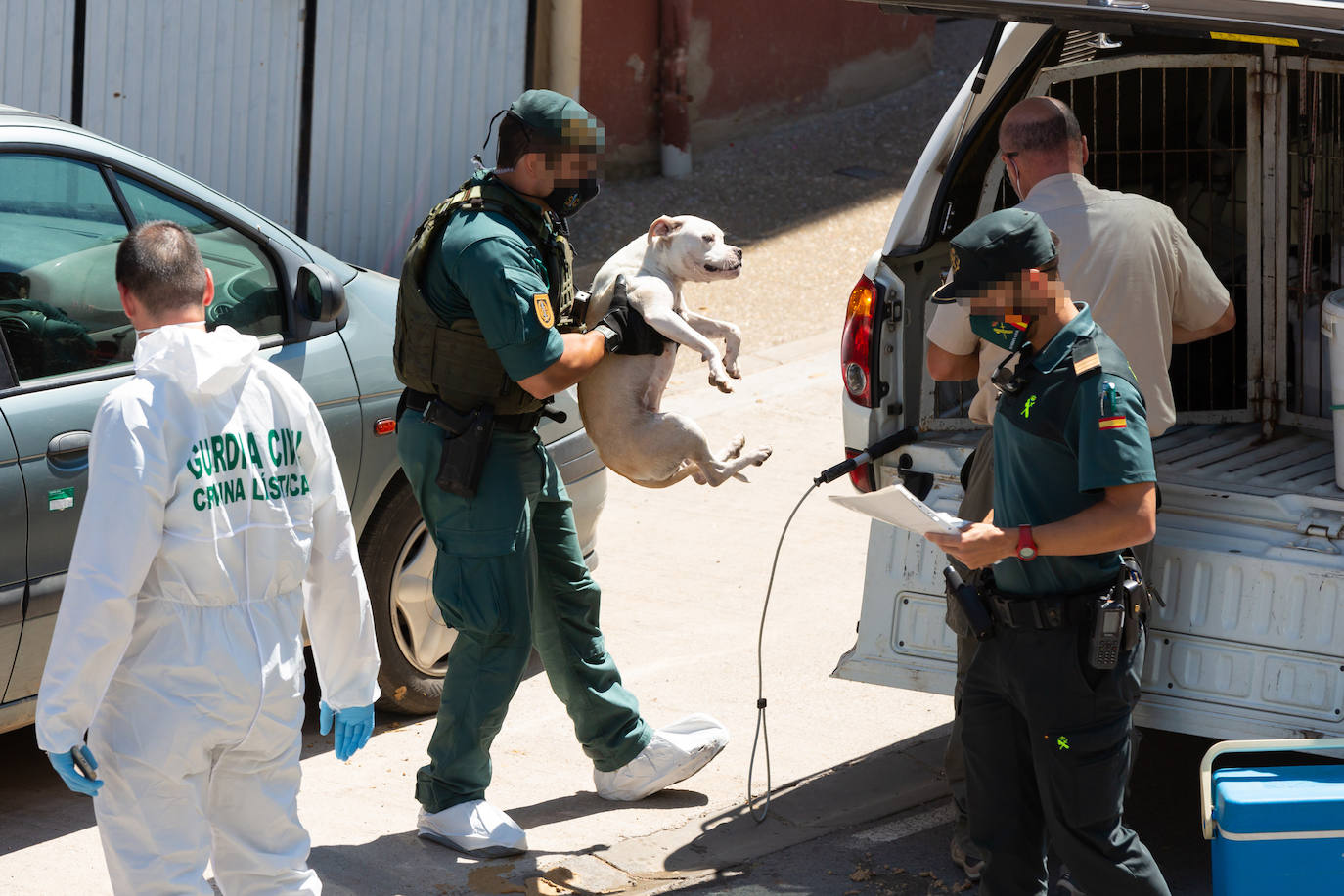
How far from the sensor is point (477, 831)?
4441 mm

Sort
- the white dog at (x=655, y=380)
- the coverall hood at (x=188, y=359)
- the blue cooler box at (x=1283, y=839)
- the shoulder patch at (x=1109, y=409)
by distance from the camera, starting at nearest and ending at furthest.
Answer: the coverall hood at (x=188, y=359) → the shoulder patch at (x=1109, y=409) → the blue cooler box at (x=1283, y=839) → the white dog at (x=655, y=380)

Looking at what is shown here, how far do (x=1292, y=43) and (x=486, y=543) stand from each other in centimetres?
235

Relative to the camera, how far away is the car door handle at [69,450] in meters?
4.31

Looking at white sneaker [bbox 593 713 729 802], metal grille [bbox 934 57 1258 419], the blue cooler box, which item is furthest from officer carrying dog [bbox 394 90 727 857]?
the blue cooler box

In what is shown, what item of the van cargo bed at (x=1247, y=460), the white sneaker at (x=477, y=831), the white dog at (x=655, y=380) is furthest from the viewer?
the van cargo bed at (x=1247, y=460)

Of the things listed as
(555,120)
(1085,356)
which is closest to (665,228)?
(555,120)

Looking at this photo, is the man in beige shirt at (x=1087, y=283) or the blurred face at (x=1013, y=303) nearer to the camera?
the blurred face at (x=1013, y=303)

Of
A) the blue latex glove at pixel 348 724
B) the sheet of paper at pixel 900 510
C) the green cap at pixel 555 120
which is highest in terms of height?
the green cap at pixel 555 120

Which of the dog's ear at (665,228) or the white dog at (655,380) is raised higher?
the dog's ear at (665,228)

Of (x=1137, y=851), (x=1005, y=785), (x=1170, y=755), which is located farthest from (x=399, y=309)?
(x=1170, y=755)

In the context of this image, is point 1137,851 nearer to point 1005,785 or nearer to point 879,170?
point 1005,785

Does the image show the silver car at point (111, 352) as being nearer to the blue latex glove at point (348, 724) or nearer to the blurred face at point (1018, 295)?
the blue latex glove at point (348, 724)

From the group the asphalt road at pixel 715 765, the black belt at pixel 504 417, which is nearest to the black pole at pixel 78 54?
the asphalt road at pixel 715 765

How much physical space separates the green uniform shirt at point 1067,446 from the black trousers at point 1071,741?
15 cm
